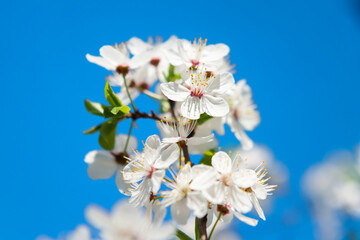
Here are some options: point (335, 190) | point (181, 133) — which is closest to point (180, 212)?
point (181, 133)

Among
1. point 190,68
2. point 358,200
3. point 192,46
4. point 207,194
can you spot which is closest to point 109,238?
point 207,194

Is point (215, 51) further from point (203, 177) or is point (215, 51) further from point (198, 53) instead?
point (203, 177)

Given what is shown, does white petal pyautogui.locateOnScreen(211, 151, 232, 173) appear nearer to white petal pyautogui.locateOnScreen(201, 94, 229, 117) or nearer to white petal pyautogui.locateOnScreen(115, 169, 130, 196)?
white petal pyautogui.locateOnScreen(201, 94, 229, 117)

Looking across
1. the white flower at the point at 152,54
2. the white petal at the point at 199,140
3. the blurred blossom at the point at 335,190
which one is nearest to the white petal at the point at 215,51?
the white flower at the point at 152,54

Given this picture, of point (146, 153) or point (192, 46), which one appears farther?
point (192, 46)

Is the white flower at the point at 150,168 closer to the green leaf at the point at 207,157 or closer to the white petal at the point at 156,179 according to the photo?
the white petal at the point at 156,179

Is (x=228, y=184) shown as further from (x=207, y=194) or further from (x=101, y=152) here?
(x=101, y=152)
